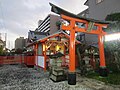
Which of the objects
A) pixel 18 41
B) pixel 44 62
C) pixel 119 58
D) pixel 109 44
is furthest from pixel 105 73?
pixel 18 41

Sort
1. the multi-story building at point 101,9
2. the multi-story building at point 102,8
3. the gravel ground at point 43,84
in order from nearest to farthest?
the gravel ground at point 43,84 < the multi-story building at point 102,8 < the multi-story building at point 101,9

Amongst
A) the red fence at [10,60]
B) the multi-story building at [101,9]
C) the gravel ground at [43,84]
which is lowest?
the gravel ground at [43,84]

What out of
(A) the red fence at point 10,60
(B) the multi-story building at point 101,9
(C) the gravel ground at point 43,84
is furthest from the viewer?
(A) the red fence at point 10,60

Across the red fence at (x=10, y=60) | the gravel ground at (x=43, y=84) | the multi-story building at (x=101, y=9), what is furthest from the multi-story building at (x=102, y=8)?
the red fence at (x=10, y=60)

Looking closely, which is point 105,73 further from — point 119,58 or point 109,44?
point 109,44

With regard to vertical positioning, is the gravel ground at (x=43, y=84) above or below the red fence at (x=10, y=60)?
below

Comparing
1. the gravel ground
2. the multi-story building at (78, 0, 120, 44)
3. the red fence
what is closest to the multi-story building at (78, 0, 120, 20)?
the multi-story building at (78, 0, 120, 44)

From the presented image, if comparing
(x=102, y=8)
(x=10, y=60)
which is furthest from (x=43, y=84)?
(x=10, y=60)

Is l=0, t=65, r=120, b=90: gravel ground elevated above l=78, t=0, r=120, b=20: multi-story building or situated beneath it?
situated beneath

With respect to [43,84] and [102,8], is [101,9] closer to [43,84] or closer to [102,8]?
[102,8]

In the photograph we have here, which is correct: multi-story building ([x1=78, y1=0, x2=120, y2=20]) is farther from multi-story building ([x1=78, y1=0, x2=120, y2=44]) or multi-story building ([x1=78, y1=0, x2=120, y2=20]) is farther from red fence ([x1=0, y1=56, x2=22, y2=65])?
red fence ([x1=0, y1=56, x2=22, y2=65])

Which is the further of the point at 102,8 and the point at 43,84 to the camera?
the point at 102,8

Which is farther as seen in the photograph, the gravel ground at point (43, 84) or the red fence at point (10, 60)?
the red fence at point (10, 60)

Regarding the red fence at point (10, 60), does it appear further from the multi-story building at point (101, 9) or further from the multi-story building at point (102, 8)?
the multi-story building at point (102, 8)
